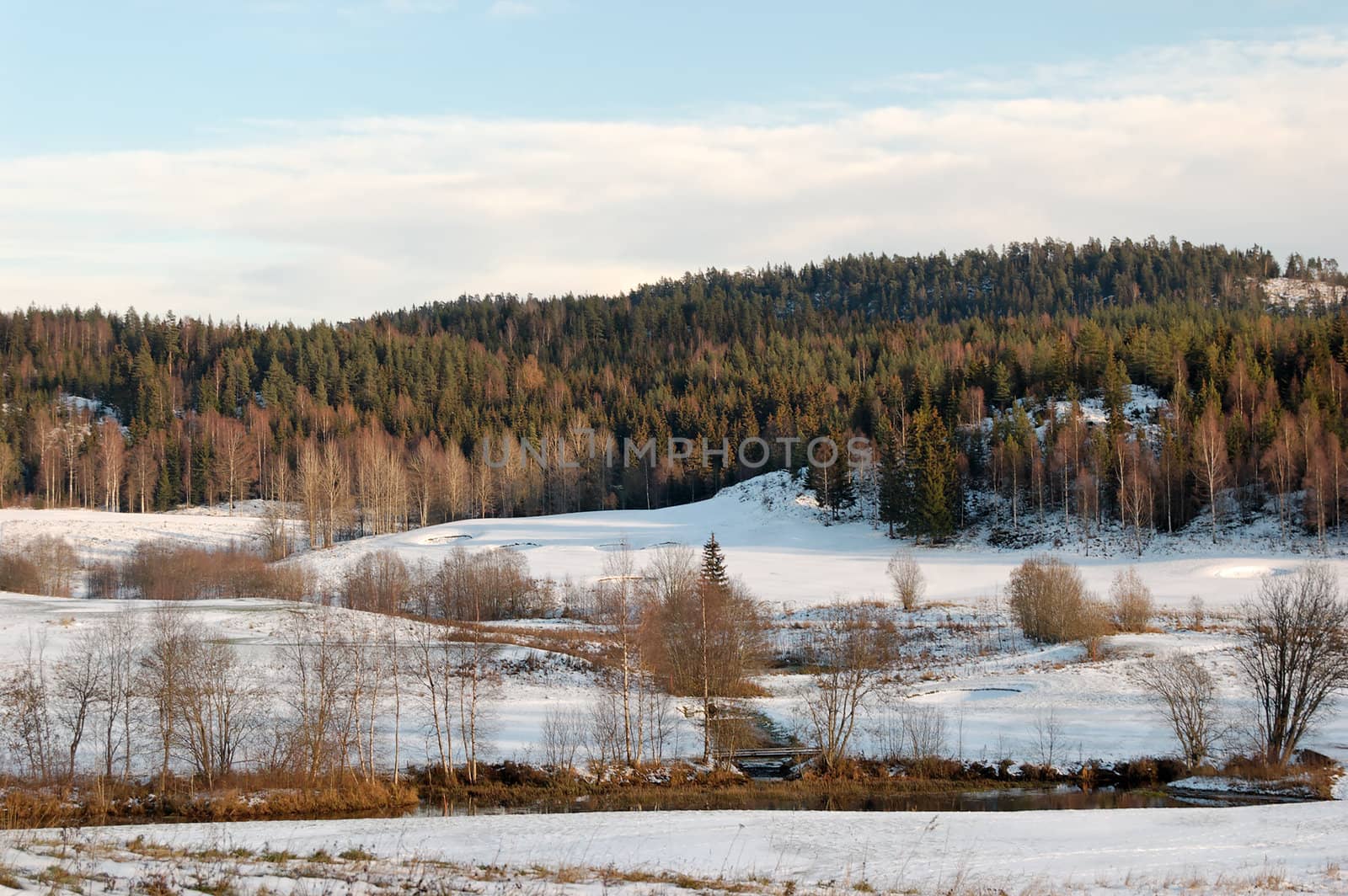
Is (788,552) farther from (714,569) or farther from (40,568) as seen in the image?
(40,568)

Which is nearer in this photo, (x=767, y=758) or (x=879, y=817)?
(x=879, y=817)

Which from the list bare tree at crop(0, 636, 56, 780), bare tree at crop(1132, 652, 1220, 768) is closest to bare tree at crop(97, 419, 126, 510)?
bare tree at crop(0, 636, 56, 780)

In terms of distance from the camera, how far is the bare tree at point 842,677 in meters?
32.6

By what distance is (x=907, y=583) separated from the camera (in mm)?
55844

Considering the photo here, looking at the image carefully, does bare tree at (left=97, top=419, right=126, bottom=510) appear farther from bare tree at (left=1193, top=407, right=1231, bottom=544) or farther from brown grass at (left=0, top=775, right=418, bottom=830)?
bare tree at (left=1193, top=407, right=1231, bottom=544)

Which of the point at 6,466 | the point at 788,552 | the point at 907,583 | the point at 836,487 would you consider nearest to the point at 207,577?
the point at 788,552

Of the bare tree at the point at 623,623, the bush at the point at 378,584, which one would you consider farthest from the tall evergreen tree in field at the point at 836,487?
the bush at the point at 378,584

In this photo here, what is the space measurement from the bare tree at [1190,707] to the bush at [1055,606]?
8.69 meters

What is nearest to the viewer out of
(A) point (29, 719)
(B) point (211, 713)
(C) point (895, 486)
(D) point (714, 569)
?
(B) point (211, 713)

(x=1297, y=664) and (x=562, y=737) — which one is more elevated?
(x=1297, y=664)

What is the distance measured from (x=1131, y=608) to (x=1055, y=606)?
4.88 meters

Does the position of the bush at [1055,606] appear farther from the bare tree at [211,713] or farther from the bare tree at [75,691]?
the bare tree at [75,691]

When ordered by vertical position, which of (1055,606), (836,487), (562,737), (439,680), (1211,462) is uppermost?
(1211,462)

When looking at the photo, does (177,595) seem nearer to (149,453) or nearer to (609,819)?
(609,819)
